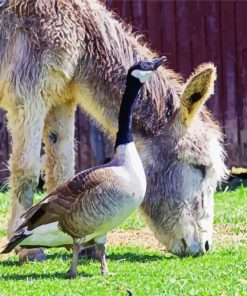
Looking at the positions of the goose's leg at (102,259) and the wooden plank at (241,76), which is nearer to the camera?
the goose's leg at (102,259)

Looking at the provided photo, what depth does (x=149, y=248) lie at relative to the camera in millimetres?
9898

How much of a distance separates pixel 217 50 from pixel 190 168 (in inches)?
237

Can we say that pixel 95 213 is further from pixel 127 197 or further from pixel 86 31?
pixel 86 31

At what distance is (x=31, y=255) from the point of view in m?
8.97

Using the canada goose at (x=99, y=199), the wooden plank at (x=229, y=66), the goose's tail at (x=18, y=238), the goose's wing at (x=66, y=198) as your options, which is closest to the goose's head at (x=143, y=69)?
the canada goose at (x=99, y=199)

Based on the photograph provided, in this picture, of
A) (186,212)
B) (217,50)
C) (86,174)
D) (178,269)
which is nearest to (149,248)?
(186,212)

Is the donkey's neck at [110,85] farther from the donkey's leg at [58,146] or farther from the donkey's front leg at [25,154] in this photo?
the donkey's front leg at [25,154]

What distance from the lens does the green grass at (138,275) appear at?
7191mm

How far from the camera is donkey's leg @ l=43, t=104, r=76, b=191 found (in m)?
9.48

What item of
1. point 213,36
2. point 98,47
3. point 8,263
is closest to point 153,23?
point 213,36

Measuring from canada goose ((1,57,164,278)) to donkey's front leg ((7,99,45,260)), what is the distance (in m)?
1.05

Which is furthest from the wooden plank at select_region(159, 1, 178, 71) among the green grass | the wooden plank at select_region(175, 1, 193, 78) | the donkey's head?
the donkey's head

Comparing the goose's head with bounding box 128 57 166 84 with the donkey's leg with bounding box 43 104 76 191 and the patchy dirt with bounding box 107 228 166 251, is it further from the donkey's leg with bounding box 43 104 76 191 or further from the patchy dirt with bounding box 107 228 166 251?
the patchy dirt with bounding box 107 228 166 251

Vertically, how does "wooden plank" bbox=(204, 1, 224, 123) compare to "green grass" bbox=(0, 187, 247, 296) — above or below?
above
